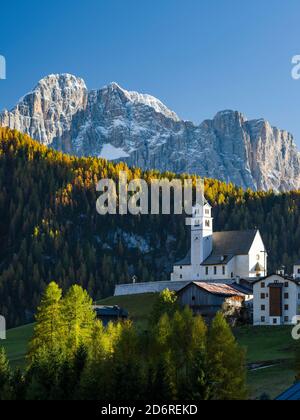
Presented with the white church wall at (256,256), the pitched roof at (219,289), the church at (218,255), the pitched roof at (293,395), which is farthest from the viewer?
the white church wall at (256,256)

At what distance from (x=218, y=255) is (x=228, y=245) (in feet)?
10.2

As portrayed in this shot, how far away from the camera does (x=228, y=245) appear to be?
16288cm

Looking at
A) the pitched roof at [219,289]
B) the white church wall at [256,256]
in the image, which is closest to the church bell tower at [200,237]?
the white church wall at [256,256]

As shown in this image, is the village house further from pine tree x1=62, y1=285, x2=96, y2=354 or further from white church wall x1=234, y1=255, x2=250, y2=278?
white church wall x1=234, y1=255, x2=250, y2=278

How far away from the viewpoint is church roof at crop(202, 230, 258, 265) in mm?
159500

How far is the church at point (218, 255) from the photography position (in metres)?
159

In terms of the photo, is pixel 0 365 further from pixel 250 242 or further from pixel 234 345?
pixel 250 242

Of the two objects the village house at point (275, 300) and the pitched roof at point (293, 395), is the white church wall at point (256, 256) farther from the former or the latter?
the pitched roof at point (293, 395)

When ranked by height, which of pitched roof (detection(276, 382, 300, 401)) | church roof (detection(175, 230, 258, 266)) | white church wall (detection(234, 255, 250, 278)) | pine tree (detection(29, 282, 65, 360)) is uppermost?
church roof (detection(175, 230, 258, 266))

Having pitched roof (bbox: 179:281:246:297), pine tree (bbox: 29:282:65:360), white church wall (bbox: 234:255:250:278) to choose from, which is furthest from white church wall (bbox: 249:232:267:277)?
pine tree (bbox: 29:282:65:360)

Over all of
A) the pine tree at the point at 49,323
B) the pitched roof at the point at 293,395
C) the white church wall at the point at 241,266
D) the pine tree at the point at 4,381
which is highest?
the white church wall at the point at 241,266
